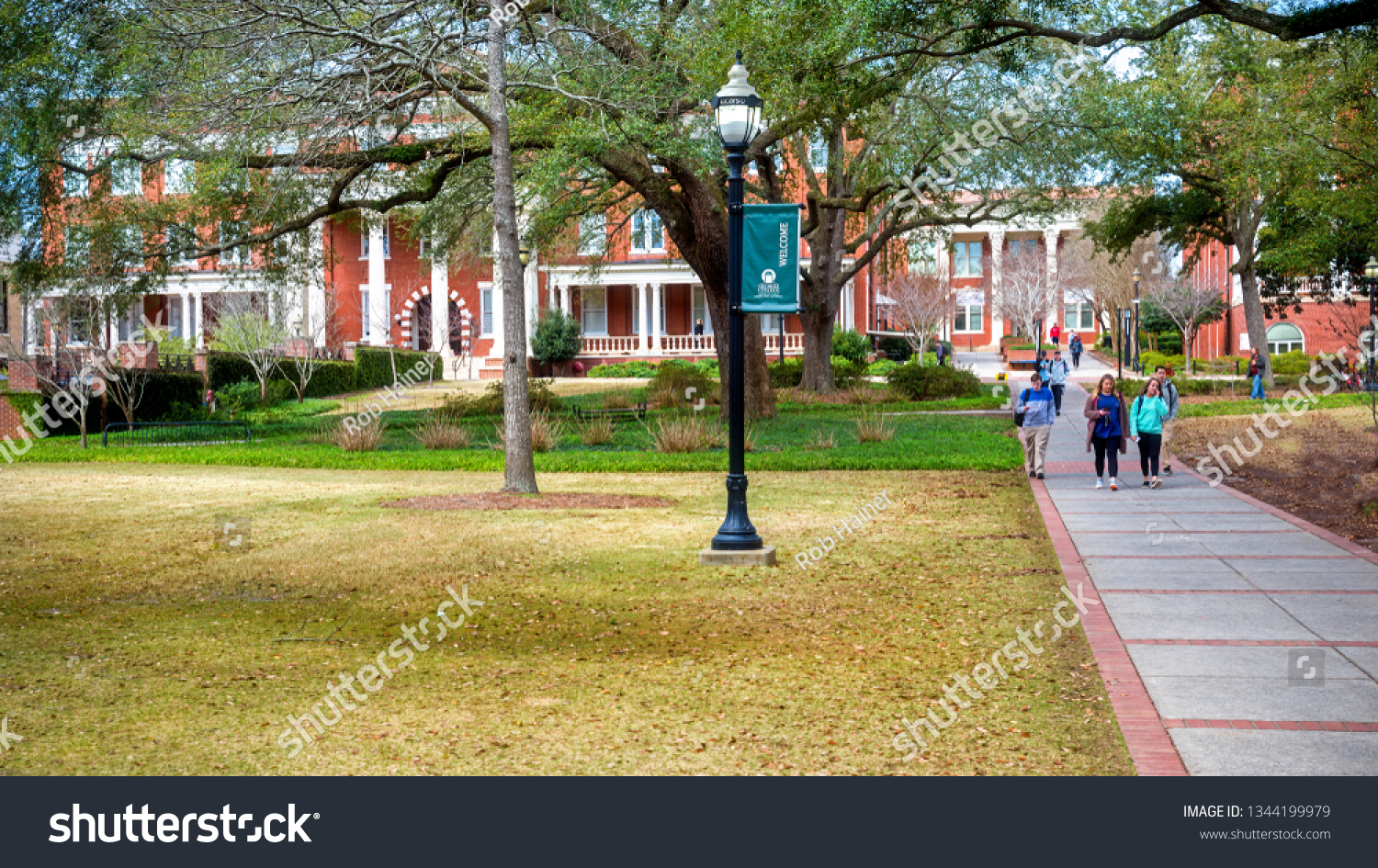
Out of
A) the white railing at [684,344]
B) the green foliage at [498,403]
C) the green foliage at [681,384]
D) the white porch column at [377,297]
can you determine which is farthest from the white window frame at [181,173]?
the white railing at [684,344]

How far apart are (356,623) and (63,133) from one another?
→ 13188mm

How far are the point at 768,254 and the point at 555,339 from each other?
136 ft

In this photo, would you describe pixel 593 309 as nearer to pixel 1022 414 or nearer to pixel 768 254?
pixel 1022 414

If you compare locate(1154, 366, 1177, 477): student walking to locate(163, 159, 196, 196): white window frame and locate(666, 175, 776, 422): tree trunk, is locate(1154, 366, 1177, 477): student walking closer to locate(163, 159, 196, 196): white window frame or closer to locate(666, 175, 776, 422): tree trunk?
locate(666, 175, 776, 422): tree trunk

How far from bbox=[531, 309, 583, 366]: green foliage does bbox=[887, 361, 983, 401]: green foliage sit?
58.2ft

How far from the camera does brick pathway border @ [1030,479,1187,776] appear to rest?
219 inches

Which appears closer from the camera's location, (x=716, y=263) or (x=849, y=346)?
(x=716, y=263)

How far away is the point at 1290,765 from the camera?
17.9 feet

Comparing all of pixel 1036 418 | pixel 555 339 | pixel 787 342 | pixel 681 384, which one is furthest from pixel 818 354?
pixel 1036 418

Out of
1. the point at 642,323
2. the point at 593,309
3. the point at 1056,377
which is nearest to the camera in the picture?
the point at 1056,377

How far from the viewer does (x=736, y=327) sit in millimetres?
11023

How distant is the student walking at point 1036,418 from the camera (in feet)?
58.5

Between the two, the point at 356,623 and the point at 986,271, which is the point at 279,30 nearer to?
the point at 356,623

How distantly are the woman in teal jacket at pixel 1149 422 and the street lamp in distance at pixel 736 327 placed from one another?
7.94m
